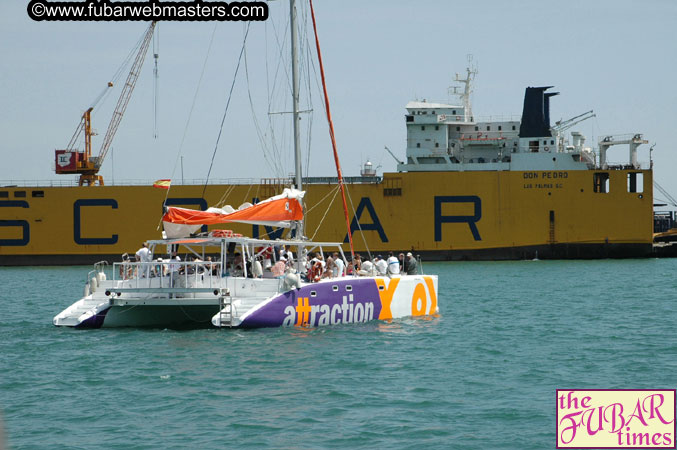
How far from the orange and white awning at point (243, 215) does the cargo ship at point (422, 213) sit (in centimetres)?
2700

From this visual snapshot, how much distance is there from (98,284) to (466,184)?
1226 inches

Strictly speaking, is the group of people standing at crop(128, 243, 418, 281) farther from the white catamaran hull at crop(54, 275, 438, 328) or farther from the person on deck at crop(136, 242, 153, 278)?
the white catamaran hull at crop(54, 275, 438, 328)

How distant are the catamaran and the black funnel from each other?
105 feet

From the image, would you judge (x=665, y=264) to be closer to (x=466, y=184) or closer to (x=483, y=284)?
(x=466, y=184)

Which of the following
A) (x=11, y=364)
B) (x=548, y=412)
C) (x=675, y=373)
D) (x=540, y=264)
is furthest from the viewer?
(x=540, y=264)

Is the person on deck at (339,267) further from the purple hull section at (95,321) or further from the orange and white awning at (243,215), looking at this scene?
the purple hull section at (95,321)

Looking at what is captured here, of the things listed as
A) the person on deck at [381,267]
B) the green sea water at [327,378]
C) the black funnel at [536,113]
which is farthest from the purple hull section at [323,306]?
the black funnel at [536,113]

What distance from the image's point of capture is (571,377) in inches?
537

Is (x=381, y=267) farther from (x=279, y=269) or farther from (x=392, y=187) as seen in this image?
(x=392, y=187)

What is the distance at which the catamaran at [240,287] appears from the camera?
691 inches

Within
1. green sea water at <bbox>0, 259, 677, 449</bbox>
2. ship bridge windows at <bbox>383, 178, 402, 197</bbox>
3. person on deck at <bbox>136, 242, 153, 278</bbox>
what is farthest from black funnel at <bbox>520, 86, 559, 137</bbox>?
person on deck at <bbox>136, 242, 153, 278</bbox>

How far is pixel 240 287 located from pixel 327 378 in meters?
4.64

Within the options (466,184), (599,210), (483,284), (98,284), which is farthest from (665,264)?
(98,284)

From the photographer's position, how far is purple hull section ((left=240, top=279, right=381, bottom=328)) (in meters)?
17.6
